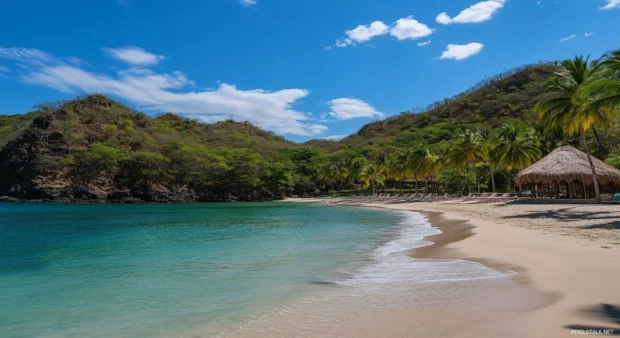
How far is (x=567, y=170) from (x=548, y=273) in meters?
22.3

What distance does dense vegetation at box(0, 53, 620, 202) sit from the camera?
42.2 meters

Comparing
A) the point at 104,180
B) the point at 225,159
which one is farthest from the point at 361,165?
the point at 104,180

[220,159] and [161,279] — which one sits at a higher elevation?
[220,159]

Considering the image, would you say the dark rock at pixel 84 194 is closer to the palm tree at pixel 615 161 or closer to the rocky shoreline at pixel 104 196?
the rocky shoreline at pixel 104 196

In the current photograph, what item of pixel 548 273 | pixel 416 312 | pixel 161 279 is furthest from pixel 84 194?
pixel 548 273

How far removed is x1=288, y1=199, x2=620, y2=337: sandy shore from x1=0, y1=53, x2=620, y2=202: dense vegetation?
25005 mm

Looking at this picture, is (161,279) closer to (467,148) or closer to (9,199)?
(467,148)

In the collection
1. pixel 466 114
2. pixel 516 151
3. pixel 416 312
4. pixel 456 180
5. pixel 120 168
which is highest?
pixel 466 114

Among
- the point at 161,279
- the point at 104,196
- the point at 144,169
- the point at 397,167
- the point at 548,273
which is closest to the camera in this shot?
the point at 548,273

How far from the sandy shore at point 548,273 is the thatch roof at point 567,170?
12676mm

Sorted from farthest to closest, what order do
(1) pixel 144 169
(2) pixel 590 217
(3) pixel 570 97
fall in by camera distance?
(1) pixel 144 169, (3) pixel 570 97, (2) pixel 590 217

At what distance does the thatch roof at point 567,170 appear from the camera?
964 inches

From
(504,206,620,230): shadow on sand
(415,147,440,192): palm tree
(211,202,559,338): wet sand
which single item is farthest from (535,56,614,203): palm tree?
(415,147,440,192): palm tree

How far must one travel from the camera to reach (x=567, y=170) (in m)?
25.1
